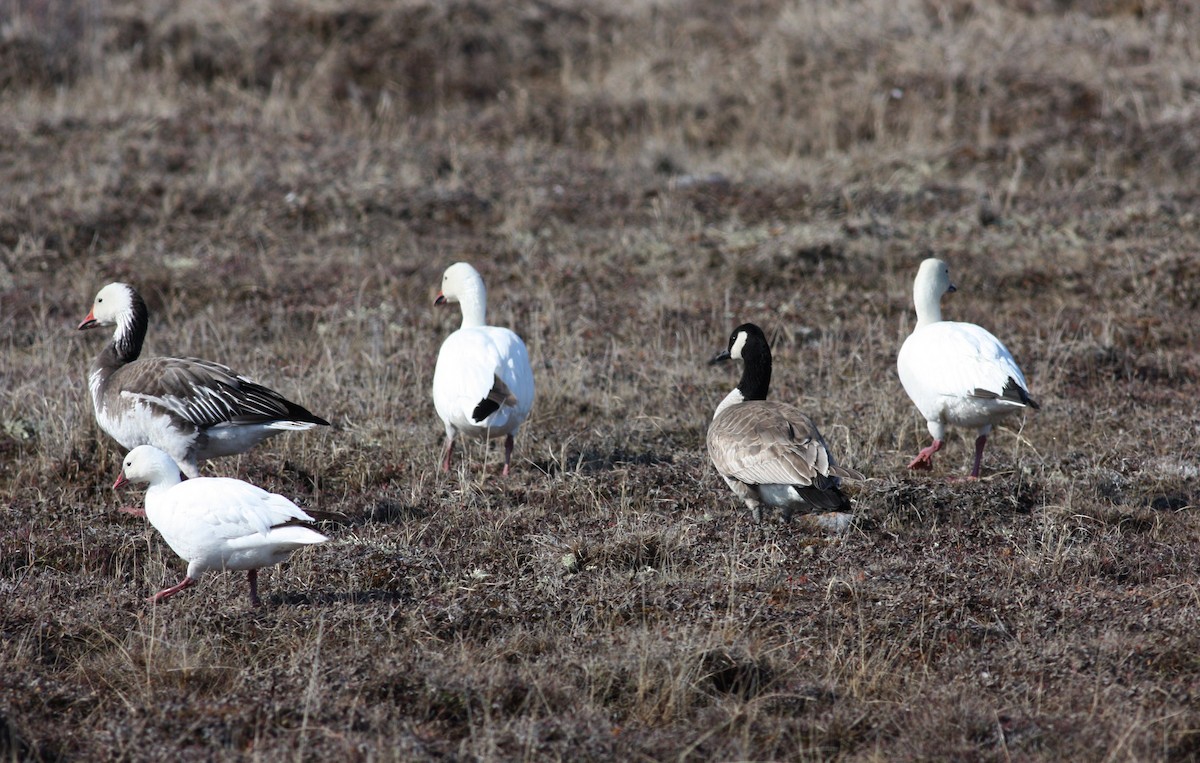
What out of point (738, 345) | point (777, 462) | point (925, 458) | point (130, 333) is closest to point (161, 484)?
point (130, 333)

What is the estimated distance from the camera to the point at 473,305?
29.8 ft

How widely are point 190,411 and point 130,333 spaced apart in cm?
144

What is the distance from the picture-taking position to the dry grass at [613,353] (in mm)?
4855

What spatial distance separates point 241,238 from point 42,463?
5.73 meters

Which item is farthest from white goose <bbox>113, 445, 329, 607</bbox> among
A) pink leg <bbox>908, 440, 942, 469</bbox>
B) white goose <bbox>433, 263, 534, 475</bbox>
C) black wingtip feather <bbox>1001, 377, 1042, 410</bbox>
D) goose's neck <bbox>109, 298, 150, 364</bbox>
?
black wingtip feather <bbox>1001, 377, 1042, 410</bbox>

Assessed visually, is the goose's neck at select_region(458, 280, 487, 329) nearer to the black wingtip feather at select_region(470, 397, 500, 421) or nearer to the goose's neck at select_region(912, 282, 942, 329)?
the black wingtip feather at select_region(470, 397, 500, 421)

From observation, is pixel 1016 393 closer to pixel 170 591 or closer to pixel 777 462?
pixel 777 462

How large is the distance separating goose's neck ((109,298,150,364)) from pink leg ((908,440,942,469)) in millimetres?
5184

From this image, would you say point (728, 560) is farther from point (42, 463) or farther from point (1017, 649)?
point (42, 463)

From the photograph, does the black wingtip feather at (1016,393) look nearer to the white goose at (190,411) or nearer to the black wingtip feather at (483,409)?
the black wingtip feather at (483,409)

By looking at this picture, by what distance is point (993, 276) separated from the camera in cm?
1189

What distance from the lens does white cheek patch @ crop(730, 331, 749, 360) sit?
26.6 feet

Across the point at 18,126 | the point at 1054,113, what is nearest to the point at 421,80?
the point at 18,126

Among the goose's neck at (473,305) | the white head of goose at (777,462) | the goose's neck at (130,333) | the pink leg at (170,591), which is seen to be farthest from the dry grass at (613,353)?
the goose's neck at (473,305)
